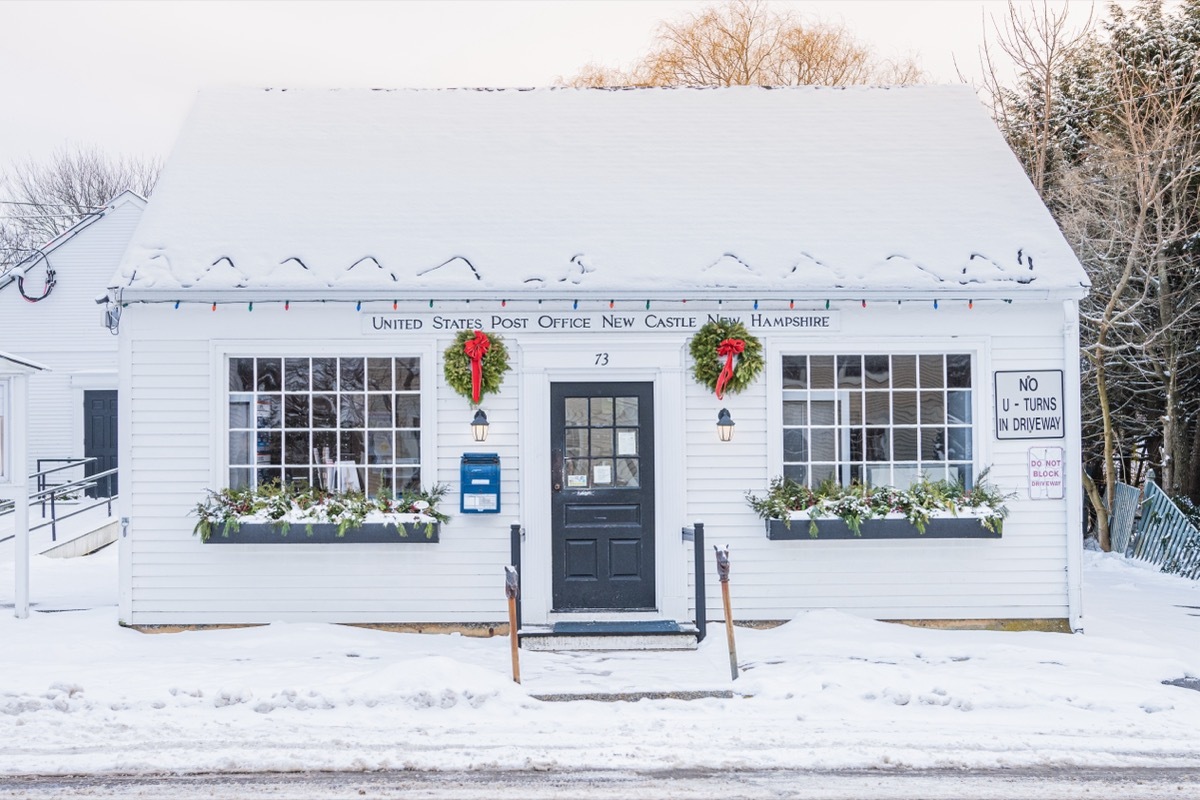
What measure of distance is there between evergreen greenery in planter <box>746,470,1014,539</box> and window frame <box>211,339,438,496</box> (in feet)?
9.82

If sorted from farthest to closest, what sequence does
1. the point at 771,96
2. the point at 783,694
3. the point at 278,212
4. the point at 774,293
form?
the point at 771,96
the point at 278,212
the point at 774,293
the point at 783,694

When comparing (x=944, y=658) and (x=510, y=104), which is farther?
(x=510, y=104)

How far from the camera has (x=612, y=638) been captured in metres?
9.02

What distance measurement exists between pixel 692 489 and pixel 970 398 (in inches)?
107

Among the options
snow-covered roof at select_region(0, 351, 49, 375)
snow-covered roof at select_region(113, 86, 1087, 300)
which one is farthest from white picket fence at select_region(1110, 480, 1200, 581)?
snow-covered roof at select_region(0, 351, 49, 375)

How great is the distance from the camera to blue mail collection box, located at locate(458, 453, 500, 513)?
9.42m

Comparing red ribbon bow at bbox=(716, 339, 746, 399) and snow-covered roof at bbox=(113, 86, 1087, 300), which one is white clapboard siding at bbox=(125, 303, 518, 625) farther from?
red ribbon bow at bbox=(716, 339, 746, 399)

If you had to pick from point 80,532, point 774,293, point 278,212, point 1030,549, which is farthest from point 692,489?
point 80,532

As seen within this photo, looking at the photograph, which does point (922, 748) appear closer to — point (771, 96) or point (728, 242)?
point (728, 242)

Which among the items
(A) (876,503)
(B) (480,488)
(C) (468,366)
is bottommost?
(A) (876,503)

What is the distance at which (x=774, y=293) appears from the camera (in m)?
9.52

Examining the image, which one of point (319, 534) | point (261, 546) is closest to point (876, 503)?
point (319, 534)

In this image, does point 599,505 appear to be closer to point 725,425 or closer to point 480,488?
point 480,488

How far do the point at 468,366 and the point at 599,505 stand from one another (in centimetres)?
173
